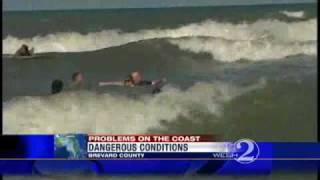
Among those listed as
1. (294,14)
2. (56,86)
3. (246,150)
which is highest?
(294,14)

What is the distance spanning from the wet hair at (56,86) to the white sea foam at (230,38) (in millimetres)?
313

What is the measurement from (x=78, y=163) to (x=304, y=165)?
212cm

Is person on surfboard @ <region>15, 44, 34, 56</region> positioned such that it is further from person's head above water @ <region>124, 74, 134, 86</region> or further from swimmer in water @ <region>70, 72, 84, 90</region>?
person's head above water @ <region>124, 74, 134, 86</region>

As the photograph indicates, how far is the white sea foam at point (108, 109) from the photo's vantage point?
6.15 meters

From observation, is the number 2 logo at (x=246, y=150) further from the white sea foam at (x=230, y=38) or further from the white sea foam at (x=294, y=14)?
the white sea foam at (x=294, y=14)

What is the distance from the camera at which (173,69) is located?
6160 millimetres

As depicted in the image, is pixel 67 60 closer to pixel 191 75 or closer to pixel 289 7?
pixel 191 75

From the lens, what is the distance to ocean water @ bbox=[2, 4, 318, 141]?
6.12m

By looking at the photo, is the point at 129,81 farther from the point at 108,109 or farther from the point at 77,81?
the point at 77,81

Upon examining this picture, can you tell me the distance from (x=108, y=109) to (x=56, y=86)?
540 millimetres

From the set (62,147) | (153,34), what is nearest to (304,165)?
(153,34)

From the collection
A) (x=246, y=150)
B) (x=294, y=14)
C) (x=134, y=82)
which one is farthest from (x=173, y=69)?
(x=294, y=14)

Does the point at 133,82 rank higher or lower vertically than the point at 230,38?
lower

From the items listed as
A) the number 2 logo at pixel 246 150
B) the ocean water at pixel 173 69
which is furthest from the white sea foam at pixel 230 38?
the number 2 logo at pixel 246 150
